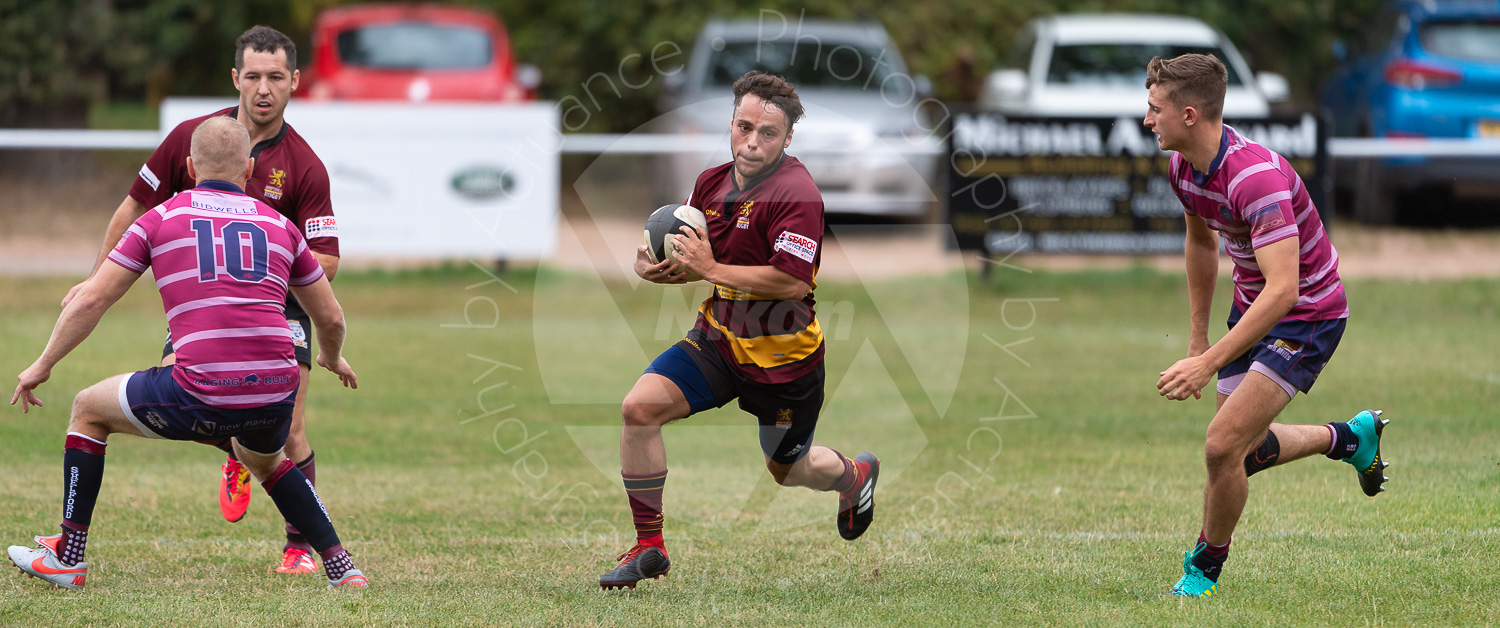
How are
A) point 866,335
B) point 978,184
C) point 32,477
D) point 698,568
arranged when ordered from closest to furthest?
point 698,568
point 32,477
point 866,335
point 978,184

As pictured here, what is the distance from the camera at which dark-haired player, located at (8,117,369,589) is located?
189 inches

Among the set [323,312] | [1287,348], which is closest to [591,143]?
[323,312]

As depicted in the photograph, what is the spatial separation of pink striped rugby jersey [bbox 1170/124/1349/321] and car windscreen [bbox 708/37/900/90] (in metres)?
10.5

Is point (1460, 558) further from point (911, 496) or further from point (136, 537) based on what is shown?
point (136, 537)

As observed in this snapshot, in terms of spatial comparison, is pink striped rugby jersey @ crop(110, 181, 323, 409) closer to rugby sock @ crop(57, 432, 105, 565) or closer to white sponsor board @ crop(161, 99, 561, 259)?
rugby sock @ crop(57, 432, 105, 565)

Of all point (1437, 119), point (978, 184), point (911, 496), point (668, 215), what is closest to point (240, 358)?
point (668, 215)

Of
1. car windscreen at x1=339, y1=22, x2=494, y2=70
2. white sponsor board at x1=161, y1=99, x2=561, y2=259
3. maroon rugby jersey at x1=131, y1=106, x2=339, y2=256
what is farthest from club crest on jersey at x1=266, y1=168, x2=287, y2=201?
car windscreen at x1=339, y1=22, x2=494, y2=70

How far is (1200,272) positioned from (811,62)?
1085 cm

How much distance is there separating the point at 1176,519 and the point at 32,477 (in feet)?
17.8

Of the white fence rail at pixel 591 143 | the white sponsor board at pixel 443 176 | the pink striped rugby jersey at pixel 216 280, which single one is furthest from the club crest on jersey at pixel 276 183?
the white sponsor board at pixel 443 176

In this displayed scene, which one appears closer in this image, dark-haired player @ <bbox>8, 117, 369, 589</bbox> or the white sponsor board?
dark-haired player @ <bbox>8, 117, 369, 589</bbox>

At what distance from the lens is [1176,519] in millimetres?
6453

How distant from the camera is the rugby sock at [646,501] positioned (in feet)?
17.4

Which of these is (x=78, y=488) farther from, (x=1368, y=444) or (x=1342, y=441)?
(x=1368, y=444)
